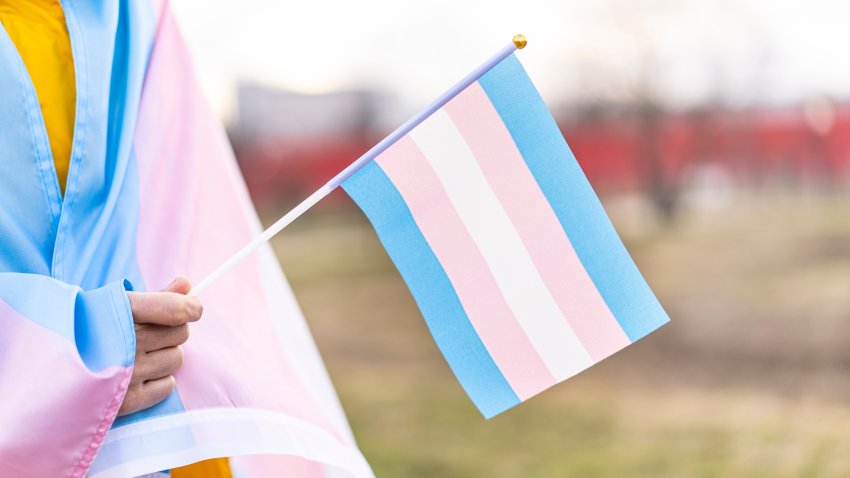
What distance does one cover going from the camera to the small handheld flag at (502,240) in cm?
102

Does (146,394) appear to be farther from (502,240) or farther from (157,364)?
(502,240)

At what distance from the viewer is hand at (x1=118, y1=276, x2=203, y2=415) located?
2.67ft

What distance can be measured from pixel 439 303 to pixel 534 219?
0.15 meters

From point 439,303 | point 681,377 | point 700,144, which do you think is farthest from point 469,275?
point 700,144

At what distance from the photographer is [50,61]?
3.03ft

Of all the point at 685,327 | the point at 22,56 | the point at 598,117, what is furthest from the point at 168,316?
the point at 598,117

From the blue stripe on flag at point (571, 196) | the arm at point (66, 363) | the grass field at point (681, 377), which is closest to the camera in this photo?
the arm at point (66, 363)

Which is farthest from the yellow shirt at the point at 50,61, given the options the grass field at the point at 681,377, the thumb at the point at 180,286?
the grass field at the point at 681,377

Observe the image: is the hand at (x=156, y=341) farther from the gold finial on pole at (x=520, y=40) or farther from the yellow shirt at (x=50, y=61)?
the gold finial on pole at (x=520, y=40)

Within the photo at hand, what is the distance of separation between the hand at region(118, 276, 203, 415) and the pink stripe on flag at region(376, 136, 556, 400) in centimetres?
30

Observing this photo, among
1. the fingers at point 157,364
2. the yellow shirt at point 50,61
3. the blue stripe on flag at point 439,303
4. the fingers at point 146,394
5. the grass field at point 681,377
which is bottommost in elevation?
the grass field at point 681,377

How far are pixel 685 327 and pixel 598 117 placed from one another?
1775mm

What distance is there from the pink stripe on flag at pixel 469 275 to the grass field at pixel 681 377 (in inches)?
98.6

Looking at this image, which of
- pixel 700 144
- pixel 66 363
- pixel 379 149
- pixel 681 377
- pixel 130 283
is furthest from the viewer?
pixel 700 144
